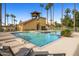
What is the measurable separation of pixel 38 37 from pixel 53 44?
0.35 m

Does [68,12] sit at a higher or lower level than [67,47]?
higher

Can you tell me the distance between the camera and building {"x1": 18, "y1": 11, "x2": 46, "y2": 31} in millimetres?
5305

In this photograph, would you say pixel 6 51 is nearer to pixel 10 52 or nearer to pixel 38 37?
pixel 10 52

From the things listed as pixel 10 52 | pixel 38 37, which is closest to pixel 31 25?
pixel 38 37

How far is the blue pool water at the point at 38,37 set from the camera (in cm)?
532

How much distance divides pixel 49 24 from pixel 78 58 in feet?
3.02

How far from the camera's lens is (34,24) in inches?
209

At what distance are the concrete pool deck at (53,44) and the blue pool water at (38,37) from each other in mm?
80

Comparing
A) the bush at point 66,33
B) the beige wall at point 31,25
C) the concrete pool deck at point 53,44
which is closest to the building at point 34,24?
the beige wall at point 31,25

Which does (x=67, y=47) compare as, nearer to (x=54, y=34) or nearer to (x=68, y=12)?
(x=54, y=34)

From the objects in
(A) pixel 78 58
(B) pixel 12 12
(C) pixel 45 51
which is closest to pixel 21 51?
(C) pixel 45 51

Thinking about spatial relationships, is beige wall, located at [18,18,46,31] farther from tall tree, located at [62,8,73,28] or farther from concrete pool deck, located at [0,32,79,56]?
tall tree, located at [62,8,73,28]

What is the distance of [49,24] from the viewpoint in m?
5.29

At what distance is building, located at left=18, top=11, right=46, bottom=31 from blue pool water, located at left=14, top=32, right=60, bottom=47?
106 mm
